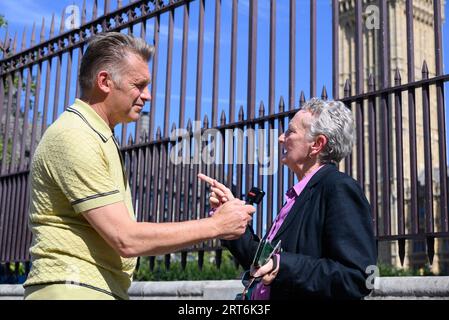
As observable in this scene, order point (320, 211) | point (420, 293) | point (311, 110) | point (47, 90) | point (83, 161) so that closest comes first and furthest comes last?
point (83, 161)
point (320, 211)
point (311, 110)
point (420, 293)
point (47, 90)

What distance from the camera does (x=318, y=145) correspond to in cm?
284

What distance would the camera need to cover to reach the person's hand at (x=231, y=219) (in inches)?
85.1

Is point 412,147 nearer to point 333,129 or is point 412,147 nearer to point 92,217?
point 333,129

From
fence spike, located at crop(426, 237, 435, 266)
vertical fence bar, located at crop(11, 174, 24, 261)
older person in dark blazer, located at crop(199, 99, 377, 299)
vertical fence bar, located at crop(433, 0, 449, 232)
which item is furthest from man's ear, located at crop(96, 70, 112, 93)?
vertical fence bar, located at crop(11, 174, 24, 261)

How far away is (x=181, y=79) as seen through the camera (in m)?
5.90

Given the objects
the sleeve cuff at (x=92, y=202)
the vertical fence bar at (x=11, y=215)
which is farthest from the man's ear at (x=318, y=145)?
the vertical fence bar at (x=11, y=215)

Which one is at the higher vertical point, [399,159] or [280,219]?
[399,159]

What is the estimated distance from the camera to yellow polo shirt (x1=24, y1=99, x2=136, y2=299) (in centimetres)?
204

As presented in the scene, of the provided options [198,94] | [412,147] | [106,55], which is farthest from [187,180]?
[106,55]

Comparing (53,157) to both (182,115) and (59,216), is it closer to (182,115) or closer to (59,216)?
(59,216)

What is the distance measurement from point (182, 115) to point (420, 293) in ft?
8.88

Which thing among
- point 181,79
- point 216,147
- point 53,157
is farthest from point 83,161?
point 181,79

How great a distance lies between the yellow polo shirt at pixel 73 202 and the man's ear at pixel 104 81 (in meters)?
0.14

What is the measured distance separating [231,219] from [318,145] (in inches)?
31.6
